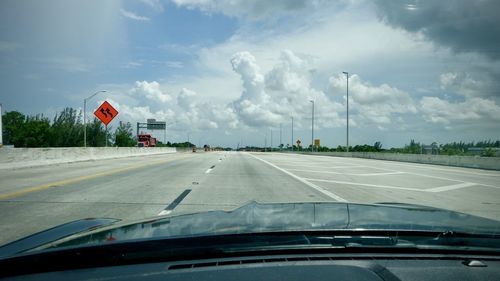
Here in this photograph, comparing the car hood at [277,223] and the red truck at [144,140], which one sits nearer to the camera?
the car hood at [277,223]

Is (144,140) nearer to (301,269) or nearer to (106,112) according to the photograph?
(106,112)

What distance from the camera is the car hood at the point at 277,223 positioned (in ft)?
10.3

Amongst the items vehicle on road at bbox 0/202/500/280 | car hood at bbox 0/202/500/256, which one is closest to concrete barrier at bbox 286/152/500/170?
car hood at bbox 0/202/500/256

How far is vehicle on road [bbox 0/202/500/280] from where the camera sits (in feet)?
8.47

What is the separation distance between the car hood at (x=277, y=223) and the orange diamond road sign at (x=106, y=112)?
139 ft

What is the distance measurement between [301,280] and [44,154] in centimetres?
2573

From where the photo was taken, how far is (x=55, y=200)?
1019 centimetres

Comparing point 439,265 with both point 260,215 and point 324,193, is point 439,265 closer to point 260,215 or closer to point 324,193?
point 260,215

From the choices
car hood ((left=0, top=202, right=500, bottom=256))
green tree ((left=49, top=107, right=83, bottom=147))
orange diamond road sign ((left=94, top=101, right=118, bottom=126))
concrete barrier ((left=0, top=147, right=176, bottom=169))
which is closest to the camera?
car hood ((left=0, top=202, right=500, bottom=256))

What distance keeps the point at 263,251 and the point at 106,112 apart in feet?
147

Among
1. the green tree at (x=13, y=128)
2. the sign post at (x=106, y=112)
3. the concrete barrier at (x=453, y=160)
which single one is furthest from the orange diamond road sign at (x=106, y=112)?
the green tree at (x=13, y=128)

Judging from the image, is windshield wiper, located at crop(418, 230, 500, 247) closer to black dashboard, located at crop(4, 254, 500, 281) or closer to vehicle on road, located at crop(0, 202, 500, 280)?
vehicle on road, located at crop(0, 202, 500, 280)

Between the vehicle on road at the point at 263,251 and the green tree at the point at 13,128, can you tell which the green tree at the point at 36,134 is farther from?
the vehicle on road at the point at 263,251

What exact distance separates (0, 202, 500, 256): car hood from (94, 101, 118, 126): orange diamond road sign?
42.5 m
